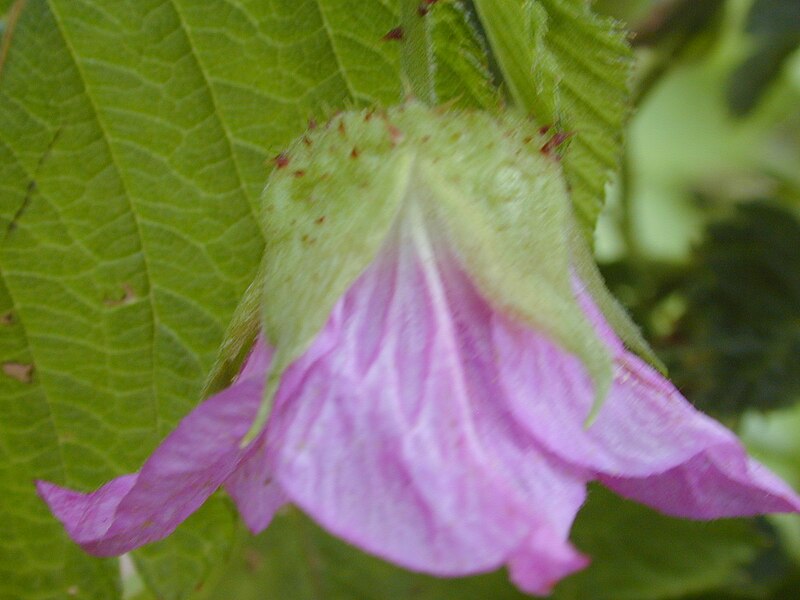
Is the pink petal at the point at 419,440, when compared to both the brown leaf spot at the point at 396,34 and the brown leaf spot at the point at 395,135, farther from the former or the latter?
the brown leaf spot at the point at 396,34

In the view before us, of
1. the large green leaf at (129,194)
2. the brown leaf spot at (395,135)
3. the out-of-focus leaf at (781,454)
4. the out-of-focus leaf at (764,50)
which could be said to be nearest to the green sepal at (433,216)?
the brown leaf spot at (395,135)

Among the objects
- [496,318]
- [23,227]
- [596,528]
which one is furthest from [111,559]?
[596,528]

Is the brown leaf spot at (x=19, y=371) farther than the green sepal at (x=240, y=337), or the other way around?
the brown leaf spot at (x=19, y=371)

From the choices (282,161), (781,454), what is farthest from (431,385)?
(781,454)

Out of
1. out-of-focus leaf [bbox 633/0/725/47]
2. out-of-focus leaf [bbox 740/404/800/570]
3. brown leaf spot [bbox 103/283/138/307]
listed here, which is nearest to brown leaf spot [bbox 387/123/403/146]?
brown leaf spot [bbox 103/283/138/307]

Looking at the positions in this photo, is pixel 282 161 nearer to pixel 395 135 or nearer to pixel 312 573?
pixel 395 135
